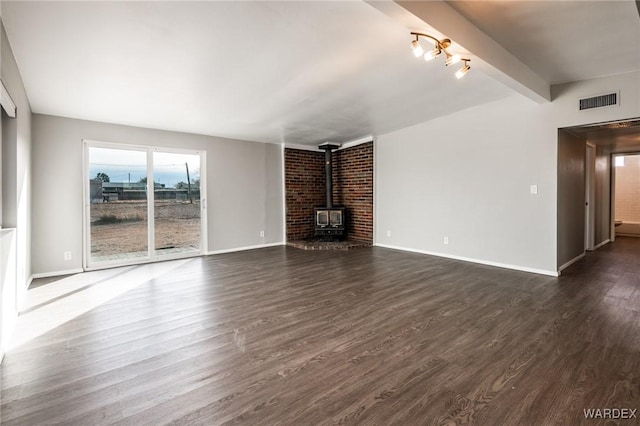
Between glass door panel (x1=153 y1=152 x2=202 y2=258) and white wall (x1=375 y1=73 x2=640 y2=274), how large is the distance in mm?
3807

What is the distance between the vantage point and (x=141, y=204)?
5.07 meters

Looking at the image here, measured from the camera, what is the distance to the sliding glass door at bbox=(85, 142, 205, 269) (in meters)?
4.68

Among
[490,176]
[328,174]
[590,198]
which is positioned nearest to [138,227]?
[328,174]

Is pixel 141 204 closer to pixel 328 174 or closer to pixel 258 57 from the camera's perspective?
pixel 258 57

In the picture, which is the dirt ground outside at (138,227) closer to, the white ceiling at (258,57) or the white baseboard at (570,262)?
the white ceiling at (258,57)

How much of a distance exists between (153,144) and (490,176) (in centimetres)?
548

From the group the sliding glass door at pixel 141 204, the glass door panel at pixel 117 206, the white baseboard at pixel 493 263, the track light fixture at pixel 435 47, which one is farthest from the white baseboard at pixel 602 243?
the glass door panel at pixel 117 206

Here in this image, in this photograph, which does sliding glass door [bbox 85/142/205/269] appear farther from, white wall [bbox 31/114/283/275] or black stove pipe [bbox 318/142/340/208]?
black stove pipe [bbox 318/142/340/208]

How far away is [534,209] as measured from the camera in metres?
4.07

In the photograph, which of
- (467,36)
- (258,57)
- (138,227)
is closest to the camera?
(467,36)

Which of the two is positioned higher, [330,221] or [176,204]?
[176,204]

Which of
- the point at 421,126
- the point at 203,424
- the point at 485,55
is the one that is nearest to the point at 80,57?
the point at 203,424

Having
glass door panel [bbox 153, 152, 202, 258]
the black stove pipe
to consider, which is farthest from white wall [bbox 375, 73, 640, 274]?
glass door panel [bbox 153, 152, 202, 258]

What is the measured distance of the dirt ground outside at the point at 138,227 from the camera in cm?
473
